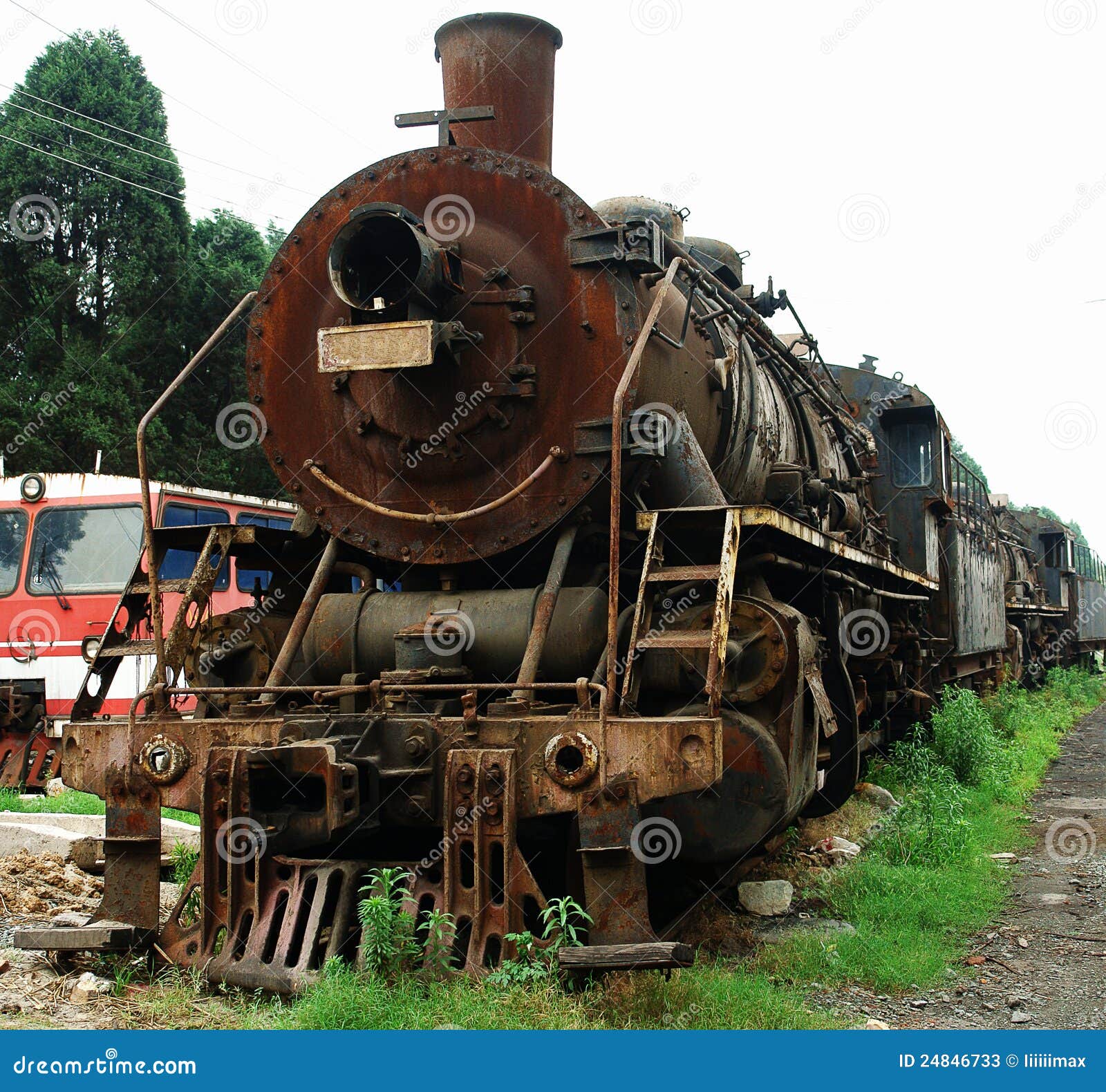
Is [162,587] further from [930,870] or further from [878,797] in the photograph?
[878,797]

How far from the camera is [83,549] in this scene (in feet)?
33.2

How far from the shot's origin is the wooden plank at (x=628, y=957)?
3.78 m

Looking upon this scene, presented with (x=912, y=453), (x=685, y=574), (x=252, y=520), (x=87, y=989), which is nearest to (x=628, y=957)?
(x=685, y=574)

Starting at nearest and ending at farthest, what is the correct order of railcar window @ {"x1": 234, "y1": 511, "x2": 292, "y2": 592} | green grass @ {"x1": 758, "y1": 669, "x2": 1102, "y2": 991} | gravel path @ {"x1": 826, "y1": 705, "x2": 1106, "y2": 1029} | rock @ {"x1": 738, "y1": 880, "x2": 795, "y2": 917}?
gravel path @ {"x1": 826, "y1": 705, "x2": 1106, "y2": 1029}
green grass @ {"x1": 758, "y1": 669, "x2": 1102, "y2": 991}
rock @ {"x1": 738, "y1": 880, "x2": 795, "y2": 917}
railcar window @ {"x1": 234, "y1": 511, "x2": 292, "y2": 592}

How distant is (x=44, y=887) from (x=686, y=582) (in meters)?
3.72

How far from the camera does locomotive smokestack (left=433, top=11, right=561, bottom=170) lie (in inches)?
224

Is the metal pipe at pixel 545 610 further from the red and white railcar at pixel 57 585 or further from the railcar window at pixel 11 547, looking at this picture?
the railcar window at pixel 11 547

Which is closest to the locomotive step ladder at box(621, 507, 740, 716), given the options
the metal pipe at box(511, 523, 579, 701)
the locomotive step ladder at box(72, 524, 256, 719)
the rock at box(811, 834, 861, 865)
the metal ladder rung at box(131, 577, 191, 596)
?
the metal pipe at box(511, 523, 579, 701)

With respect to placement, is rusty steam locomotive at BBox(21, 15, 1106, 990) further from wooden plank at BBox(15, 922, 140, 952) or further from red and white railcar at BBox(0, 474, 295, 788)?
red and white railcar at BBox(0, 474, 295, 788)

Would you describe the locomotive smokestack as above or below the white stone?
above

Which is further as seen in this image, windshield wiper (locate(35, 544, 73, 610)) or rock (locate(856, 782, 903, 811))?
windshield wiper (locate(35, 544, 73, 610))

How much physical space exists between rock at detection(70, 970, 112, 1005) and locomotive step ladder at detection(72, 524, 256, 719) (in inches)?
50.1

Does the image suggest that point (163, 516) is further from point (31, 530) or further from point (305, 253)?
point (305, 253)

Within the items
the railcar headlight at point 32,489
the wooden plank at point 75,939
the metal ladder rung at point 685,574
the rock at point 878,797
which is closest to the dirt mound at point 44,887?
the wooden plank at point 75,939
